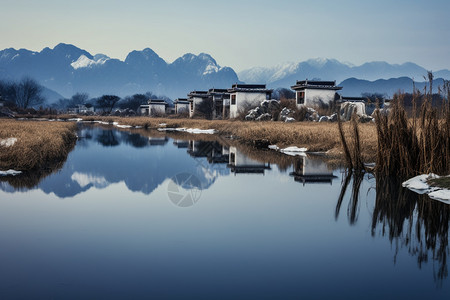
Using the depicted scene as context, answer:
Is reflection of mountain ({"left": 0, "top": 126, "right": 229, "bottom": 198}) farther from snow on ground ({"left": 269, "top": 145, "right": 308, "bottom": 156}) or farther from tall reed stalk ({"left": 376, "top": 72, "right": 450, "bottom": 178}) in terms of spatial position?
tall reed stalk ({"left": 376, "top": 72, "right": 450, "bottom": 178})

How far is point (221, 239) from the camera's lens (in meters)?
7.62

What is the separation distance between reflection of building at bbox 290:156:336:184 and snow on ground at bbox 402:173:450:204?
8.89 ft

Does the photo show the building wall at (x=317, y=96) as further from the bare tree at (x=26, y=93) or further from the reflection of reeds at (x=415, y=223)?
the bare tree at (x=26, y=93)

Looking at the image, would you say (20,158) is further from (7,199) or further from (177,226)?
(177,226)

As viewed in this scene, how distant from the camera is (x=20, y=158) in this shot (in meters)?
14.2

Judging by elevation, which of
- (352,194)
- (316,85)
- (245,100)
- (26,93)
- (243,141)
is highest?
(26,93)

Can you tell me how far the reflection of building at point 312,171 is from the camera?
14.1 metres

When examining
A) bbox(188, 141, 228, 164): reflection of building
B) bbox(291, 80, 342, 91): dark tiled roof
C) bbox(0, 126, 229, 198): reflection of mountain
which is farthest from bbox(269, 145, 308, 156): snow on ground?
bbox(291, 80, 342, 91): dark tiled roof

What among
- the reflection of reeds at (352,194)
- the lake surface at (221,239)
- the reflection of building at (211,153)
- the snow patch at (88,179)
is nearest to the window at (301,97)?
the reflection of building at (211,153)

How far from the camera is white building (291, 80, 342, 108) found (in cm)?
4803

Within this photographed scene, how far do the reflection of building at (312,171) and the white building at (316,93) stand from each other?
30.5 m

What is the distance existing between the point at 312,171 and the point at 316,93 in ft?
113

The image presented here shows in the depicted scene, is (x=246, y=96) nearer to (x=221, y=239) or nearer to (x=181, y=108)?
(x=181, y=108)

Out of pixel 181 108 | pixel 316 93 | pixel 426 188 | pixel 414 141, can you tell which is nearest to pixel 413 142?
pixel 414 141
